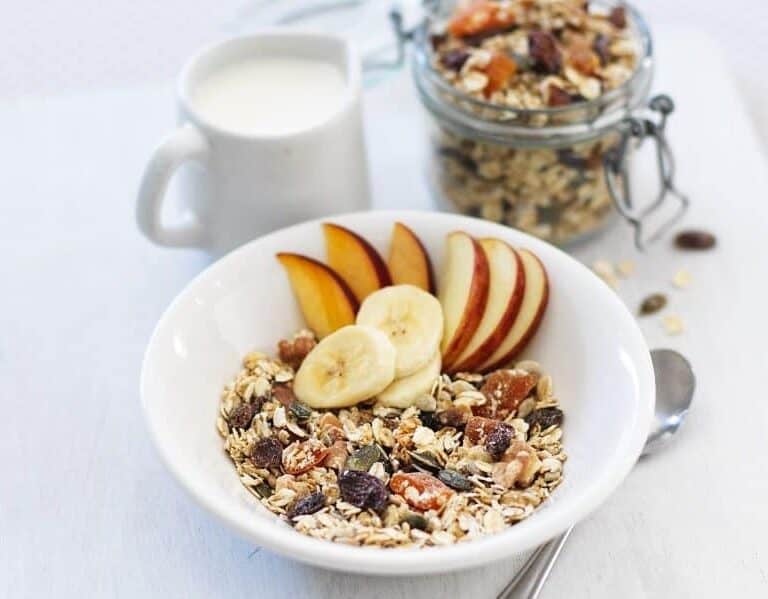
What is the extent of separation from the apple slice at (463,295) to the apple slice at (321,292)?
0.33ft

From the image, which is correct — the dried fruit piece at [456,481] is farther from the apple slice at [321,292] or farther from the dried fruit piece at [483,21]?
the dried fruit piece at [483,21]

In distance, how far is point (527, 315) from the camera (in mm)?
1114

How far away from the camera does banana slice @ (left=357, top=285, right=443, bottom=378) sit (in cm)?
108

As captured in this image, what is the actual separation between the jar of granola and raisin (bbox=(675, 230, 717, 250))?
0.05m

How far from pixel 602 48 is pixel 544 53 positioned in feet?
0.24

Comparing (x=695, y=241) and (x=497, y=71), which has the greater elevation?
(x=497, y=71)

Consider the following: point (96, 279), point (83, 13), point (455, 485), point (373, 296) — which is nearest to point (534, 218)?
point (373, 296)

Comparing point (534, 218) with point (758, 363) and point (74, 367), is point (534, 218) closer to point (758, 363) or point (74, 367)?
point (758, 363)

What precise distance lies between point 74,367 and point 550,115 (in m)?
0.57

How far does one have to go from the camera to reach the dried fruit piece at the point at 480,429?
3.36 feet

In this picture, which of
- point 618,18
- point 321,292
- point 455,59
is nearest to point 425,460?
point 321,292

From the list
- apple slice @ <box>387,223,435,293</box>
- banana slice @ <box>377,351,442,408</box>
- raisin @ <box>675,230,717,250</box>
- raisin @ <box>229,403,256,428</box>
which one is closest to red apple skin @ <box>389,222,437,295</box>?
apple slice @ <box>387,223,435,293</box>

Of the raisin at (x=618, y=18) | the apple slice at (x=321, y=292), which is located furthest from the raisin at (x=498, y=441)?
the raisin at (x=618, y=18)

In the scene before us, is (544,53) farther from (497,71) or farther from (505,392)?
(505,392)
